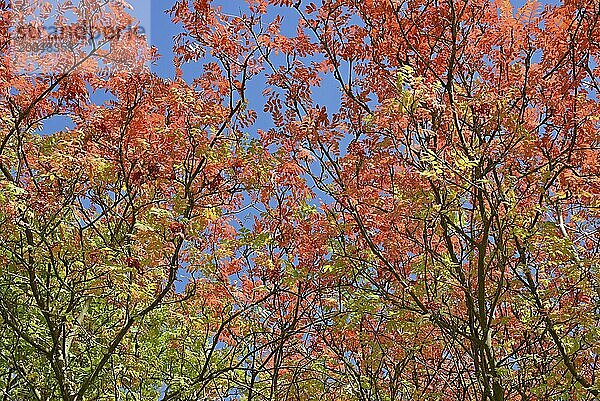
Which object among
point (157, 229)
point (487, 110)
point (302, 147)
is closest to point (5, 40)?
point (157, 229)

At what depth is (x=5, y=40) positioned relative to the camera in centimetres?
600

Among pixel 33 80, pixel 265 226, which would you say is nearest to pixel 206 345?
pixel 265 226

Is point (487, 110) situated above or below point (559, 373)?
above

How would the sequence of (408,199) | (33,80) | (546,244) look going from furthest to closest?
(33,80) < (408,199) < (546,244)

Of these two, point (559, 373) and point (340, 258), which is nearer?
point (559, 373)

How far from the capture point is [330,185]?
6277 millimetres

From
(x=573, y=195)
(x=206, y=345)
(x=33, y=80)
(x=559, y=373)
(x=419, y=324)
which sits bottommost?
(x=559, y=373)

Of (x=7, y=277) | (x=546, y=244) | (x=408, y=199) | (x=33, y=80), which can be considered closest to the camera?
(x=546, y=244)

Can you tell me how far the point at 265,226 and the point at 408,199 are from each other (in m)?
2.07

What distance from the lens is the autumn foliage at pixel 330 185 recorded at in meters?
5.51

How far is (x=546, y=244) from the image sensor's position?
5.32m

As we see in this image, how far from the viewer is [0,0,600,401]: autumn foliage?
5512 millimetres

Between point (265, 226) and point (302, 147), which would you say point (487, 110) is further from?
point (265, 226)

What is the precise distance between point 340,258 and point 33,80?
3.39 metres
